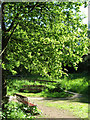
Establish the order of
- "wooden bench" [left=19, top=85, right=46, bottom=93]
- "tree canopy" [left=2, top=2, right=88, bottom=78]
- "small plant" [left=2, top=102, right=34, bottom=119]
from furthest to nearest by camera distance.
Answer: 1. "wooden bench" [left=19, top=85, right=46, bottom=93]
2. "small plant" [left=2, top=102, right=34, bottom=119]
3. "tree canopy" [left=2, top=2, right=88, bottom=78]

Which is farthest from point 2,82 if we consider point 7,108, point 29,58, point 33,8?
point 33,8

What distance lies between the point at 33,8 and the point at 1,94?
3.21 m

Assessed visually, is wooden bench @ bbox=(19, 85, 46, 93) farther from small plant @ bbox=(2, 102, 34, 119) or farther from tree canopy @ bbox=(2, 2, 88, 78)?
tree canopy @ bbox=(2, 2, 88, 78)

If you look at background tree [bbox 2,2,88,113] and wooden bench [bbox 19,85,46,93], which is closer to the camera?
background tree [bbox 2,2,88,113]

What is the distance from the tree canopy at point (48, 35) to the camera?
5602 mm

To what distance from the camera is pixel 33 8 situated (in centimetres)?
572

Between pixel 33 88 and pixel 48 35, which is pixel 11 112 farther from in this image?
pixel 33 88

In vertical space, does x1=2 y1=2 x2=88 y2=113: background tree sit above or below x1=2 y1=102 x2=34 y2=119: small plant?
above

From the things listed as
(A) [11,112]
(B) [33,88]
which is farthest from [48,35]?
(B) [33,88]

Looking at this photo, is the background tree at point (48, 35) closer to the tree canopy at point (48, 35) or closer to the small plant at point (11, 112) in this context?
the tree canopy at point (48, 35)

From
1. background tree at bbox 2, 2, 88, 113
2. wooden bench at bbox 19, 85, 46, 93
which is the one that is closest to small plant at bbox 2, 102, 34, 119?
background tree at bbox 2, 2, 88, 113

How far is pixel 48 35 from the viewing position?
5.67 meters

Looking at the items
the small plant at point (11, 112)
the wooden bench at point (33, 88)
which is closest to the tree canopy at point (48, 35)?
the small plant at point (11, 112)

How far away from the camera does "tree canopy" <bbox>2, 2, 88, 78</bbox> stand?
560cm
